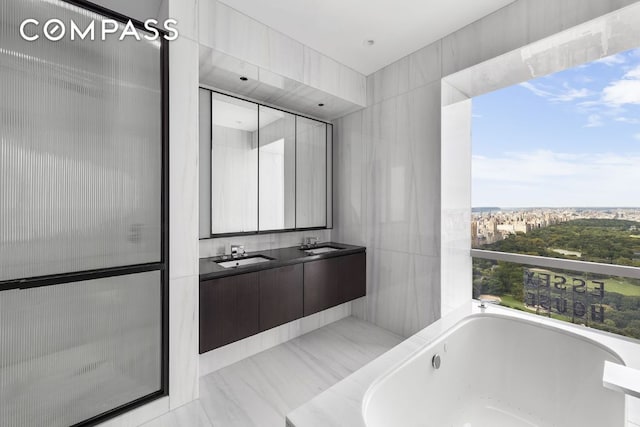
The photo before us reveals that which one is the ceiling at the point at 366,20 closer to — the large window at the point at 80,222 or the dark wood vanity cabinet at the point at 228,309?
the large window at the point at 80,222

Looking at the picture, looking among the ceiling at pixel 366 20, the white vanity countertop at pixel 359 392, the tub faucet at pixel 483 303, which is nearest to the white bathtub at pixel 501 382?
the white vanity countertop at pixel 359 392

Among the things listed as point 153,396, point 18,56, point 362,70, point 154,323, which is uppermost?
point 362,70

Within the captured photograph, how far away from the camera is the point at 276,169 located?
2.80 metres

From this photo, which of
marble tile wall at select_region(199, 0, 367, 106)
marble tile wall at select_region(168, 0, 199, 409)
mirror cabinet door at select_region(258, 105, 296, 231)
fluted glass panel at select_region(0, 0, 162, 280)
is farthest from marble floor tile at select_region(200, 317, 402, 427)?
marble tile wall at select_region(199, 0, 367, 106)

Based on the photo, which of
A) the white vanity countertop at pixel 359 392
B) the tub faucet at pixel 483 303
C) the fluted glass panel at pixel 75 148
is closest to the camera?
the white vanity countertop at pixel 359 392

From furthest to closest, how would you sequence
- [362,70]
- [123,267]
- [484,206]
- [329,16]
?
1. [362,70]
2. [484,206]
3. [329,16]
4. [123,267]

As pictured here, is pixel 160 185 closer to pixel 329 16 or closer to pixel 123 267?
pixel 123 267

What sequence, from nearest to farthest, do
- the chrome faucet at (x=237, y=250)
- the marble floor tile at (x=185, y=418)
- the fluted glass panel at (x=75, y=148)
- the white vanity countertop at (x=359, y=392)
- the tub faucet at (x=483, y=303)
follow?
the white vanity countertop at (x=359, y=392), the fluted glass panel at (x=75, y=148), the marble floor tile at (x=185, y=418), the tub faucet at (x=483, y=303), the chrome faucet at (x=237, y=250)

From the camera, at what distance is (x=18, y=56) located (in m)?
1.31

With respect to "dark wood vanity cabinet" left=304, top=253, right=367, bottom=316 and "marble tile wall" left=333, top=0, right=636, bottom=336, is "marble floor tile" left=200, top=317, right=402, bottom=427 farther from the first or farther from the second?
"marble tile wall" left=333, top=0, right=636, bottom=336

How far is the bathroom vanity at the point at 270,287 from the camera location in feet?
6.45

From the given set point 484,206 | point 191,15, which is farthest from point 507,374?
point 191,15

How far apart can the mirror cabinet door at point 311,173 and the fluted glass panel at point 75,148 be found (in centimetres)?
151

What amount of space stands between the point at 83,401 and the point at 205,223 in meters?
1.28
